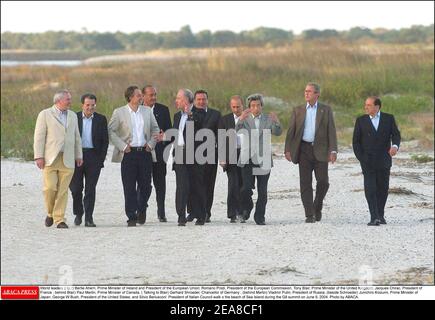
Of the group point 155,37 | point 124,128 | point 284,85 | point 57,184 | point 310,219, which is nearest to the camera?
point 57,184

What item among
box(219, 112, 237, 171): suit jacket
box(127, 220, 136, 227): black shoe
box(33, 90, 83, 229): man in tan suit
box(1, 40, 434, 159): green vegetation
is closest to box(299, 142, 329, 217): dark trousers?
box(219, 112, 237, 171): suit jacket

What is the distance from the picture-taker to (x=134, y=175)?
1392 centimetres

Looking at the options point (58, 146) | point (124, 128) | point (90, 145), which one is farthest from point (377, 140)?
point (58, 146)

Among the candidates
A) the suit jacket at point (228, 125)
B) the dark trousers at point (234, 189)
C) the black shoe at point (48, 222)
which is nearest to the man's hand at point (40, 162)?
the black shoe at point (48, 222)

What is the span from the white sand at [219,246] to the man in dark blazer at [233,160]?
0.26 m

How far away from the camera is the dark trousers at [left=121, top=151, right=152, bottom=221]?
1386cm

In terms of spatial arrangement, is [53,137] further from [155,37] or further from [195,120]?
[155,37]

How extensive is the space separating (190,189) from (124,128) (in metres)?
1.11

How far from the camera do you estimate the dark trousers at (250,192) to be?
46.4ft

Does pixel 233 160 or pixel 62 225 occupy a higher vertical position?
pixel 233 160

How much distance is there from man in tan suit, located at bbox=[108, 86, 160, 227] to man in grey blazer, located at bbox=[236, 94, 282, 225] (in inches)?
41.0

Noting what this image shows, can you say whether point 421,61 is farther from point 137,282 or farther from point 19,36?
point 19,36

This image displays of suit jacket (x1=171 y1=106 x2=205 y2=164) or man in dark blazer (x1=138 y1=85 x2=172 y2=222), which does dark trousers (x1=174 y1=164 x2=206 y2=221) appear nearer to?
suit jacket (x1=171 y1=106 x2=205 y2=164)

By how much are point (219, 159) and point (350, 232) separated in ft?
6.23
